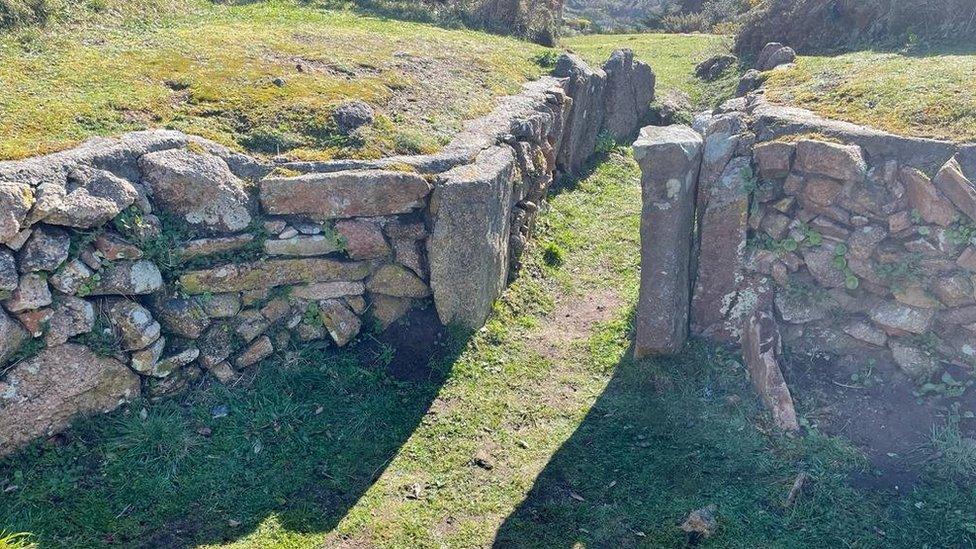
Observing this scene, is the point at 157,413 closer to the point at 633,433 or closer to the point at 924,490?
the point at 633,433

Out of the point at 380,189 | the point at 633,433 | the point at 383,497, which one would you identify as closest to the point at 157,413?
the point at 383,497

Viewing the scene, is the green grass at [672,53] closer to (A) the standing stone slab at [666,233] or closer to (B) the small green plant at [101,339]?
(A) the standing stone slab at [666,233]

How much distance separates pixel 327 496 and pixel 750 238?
489 centimetres

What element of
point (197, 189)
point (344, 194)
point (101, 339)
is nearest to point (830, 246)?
point (344, 194)

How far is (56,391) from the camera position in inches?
250

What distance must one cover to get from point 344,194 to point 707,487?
4.47 m

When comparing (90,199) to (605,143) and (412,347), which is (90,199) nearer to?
(412,347)

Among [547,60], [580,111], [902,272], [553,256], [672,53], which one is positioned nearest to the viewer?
[902,272]

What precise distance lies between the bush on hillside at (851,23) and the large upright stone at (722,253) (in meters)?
8.07

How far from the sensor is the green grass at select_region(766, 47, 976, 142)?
7614 millimetres

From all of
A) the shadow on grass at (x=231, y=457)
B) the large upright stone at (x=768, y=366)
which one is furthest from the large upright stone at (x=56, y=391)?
the large upright stone at (x=768, y=366)

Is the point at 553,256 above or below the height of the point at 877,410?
above

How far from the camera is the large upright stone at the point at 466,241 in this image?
784 cm

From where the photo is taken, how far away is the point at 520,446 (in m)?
7.04
